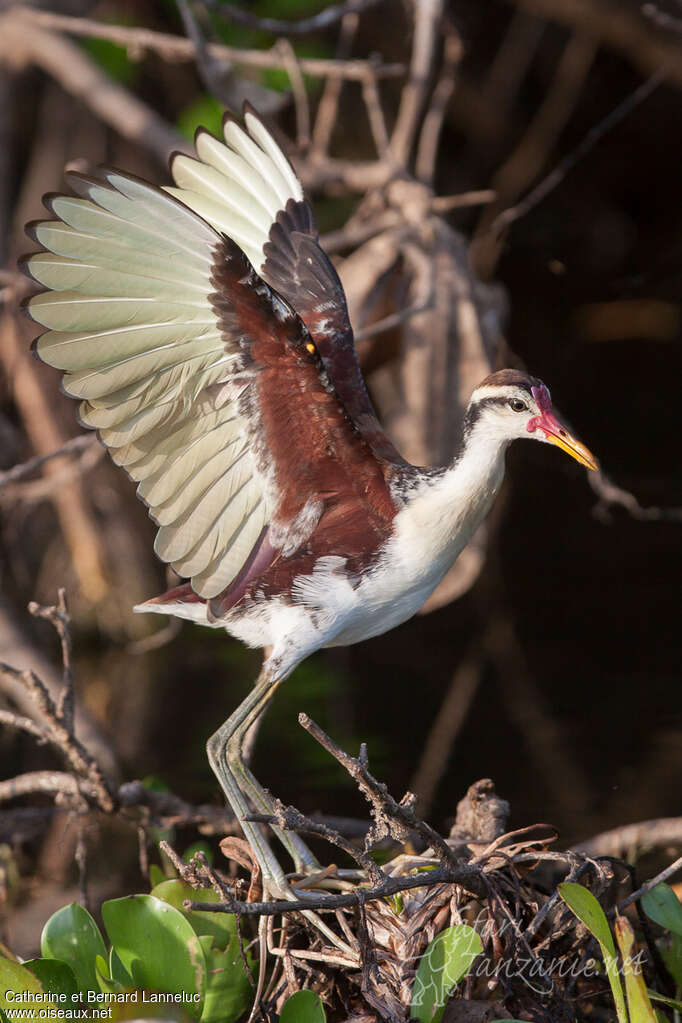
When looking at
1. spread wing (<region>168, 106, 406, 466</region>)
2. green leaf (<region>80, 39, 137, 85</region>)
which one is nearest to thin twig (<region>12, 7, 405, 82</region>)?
green leaf (<region>80, 39, 137, 85</region>)

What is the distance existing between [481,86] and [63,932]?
6181mm

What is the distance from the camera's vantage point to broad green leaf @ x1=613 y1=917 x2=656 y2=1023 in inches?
77.7

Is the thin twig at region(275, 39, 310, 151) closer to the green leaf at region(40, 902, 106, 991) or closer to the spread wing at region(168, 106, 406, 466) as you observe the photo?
the spread wing at region(168, 106, 406, 466)

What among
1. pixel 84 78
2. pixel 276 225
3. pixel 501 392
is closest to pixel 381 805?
pixel 501 392

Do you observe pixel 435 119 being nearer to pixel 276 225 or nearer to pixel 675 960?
pixel 276 225

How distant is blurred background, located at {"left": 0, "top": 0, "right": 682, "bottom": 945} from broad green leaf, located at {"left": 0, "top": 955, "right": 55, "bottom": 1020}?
1.53m

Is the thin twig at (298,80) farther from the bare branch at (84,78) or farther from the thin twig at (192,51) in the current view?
the bare branch at (84,78)

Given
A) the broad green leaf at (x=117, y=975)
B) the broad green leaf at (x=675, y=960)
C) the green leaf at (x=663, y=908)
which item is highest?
the broad green leaf at (x=117, y=975)

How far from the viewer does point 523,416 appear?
2.77m

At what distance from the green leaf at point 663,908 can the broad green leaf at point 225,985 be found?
770 millimetres

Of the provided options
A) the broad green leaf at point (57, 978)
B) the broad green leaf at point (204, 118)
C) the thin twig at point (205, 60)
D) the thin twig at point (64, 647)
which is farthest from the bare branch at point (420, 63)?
the broad green leaf at point (57, 978)

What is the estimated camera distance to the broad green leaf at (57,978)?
7.54 ft

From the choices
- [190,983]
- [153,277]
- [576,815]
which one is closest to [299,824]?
[190,983]

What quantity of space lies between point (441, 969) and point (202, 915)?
21.1 inches
